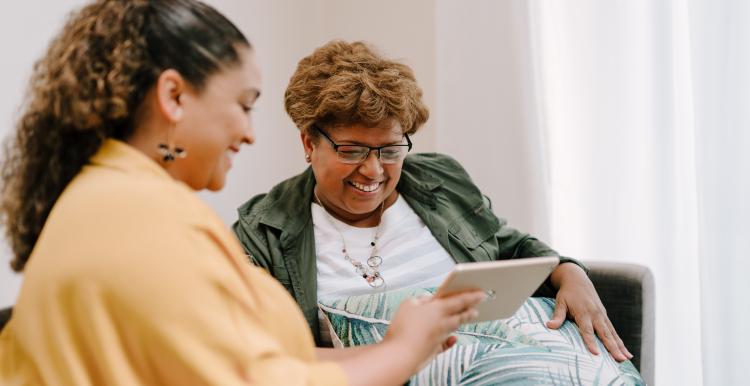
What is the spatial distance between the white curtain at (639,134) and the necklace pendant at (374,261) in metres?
0.84

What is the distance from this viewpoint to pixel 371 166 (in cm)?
157

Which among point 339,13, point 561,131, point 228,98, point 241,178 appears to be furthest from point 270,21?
point 228,98

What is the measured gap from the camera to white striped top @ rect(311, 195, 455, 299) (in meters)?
1.56

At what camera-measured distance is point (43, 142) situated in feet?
2.93

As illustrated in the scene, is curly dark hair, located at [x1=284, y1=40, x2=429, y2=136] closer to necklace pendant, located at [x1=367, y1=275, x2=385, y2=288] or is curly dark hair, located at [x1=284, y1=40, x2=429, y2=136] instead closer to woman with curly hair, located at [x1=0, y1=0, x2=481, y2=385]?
necklace pendant, located at [x1=367, y1=275, x2=385, y2=288]

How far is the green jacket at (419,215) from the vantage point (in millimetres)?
1560

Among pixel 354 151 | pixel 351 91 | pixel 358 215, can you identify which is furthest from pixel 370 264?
pixel 351 91

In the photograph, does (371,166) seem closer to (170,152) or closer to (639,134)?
(170,152)

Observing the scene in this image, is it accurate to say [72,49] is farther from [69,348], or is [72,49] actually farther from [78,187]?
[69,348]

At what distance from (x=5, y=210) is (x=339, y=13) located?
6.39ft

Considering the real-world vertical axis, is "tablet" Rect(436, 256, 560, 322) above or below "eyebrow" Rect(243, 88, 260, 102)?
below

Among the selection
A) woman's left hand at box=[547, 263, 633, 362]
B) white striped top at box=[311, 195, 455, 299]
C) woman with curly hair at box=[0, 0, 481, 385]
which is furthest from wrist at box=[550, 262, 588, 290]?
woman with curly hair at box=[0, 0, 481, 385]

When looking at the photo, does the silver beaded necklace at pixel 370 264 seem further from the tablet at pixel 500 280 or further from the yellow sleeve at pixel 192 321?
the yellow sleeve at pixel 192 321

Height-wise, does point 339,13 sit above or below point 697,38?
above
